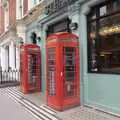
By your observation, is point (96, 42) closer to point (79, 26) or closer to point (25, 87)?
point (79, 26)

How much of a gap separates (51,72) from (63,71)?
0.80 meters

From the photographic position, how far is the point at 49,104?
9.77 m

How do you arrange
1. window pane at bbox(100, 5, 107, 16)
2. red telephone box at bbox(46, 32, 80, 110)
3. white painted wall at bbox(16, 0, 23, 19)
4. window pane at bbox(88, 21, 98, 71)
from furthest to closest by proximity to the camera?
1. white painted wall at bbox(16, 0, 23, 19)
2. window pane at bbox(88, 21, 98, 71)
3. red telephone box at bbox(46, 32, 80, 110)
4. window pane at bbox(100, 5, 107, 16)

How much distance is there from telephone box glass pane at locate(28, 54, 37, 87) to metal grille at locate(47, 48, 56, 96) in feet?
12.8

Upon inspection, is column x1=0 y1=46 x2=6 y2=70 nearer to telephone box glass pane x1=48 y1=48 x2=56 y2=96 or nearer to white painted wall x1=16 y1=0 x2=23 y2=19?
white painted wall x1=16 y1=0 x2=23 y2=19

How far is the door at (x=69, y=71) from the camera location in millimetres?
9266

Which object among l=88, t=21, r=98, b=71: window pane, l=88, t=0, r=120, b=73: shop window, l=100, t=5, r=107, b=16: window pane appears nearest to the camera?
l=88, t=0, r=120, b=73: shop window

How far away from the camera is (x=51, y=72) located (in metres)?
9.86

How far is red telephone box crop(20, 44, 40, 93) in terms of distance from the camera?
13.5m

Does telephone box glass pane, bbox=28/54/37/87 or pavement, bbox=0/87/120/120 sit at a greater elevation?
telephone box glass pane, bbox=28/54/37/87

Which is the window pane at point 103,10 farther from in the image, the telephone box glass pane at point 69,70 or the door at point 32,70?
the door at point 32,70

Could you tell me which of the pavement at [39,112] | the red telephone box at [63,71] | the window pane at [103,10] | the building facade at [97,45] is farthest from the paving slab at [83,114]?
the window pane at [103,10]

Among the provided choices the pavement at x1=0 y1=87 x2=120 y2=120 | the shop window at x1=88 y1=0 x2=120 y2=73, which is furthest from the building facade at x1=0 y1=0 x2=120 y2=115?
the pavement at x1=0 y1=87 x2=120 y2=120

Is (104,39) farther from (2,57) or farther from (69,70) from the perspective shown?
(2,57)
